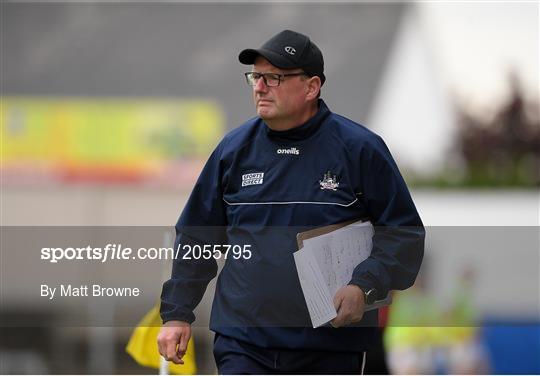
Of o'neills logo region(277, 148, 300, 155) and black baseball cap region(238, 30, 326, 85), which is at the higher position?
black baseball cap region(238, 30, 326, 85)

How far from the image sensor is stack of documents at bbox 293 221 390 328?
4230mm

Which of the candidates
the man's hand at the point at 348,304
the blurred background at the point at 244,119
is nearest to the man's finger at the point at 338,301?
the man's hand at the point at 348,304

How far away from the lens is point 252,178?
4.32 m

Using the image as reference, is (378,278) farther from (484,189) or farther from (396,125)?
(396,125)

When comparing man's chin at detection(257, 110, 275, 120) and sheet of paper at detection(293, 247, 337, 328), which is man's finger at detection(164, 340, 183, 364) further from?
man's chin at detection(257, 110, 275, 120)

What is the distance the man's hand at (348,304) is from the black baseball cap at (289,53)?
0.85 metres

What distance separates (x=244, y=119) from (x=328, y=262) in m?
15.2

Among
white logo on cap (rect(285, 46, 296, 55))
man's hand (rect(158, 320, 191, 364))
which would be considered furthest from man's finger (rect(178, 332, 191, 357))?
white logo on cap (rect(285, 46, 296, 55))

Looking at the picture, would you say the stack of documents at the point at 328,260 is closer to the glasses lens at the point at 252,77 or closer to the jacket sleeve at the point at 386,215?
the jacket sleeve at the point at 386,215

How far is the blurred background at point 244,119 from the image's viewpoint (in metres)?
12.7

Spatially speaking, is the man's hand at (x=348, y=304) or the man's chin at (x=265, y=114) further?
the man's chin at (x=265, y=114)

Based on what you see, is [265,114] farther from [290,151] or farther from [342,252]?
[342,252]

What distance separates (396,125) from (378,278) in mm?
17061

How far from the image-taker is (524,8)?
17.5 metres
